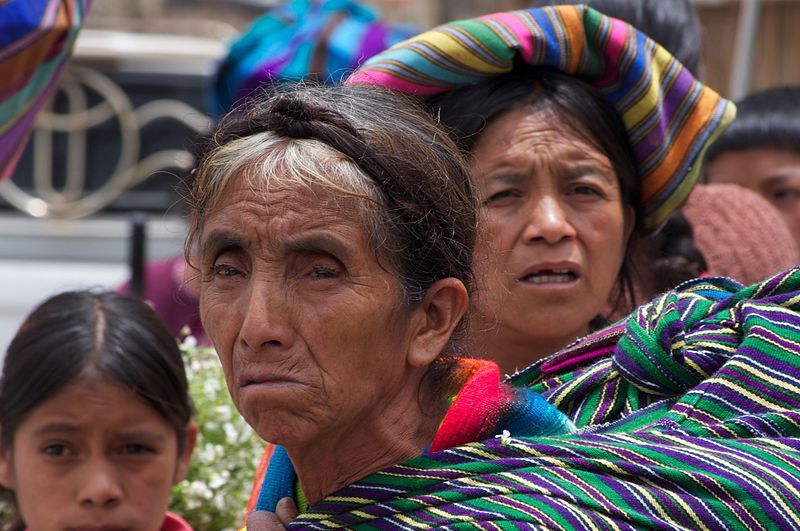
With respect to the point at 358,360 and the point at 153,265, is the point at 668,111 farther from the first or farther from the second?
the point at 153,265

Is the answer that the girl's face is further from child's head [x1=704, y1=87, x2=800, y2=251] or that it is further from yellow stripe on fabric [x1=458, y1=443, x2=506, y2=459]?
child's head [x1=704, y1=87, x2=800, y2=251]

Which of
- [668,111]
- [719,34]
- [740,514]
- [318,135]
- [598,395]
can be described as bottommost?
[740,514]

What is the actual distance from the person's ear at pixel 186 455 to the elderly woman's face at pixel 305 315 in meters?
1.12

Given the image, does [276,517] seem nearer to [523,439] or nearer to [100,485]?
[523,439]

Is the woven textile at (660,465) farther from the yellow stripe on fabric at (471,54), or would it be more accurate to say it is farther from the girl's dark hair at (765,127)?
the girl's dark hair at (765,127)

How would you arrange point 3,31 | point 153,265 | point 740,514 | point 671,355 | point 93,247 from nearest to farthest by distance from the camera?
point 740,514 < point 671,355 < point 3,31 < point 153,265 < point 93,247

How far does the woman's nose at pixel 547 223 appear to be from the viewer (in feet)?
8.28

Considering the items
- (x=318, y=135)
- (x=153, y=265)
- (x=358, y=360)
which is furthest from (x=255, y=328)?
(x=153, y=265)

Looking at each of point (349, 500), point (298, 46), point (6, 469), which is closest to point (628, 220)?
point (349, 500)

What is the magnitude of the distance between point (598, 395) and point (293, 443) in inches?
22.7

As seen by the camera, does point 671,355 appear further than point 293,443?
Yes

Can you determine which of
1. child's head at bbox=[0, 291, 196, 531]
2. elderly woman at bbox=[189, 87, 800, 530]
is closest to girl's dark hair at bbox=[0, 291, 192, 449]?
child's head at bbox=[0, 291, 196, 531]

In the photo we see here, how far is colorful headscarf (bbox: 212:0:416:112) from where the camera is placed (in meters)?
5.02

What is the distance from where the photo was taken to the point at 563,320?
8.49 feet
